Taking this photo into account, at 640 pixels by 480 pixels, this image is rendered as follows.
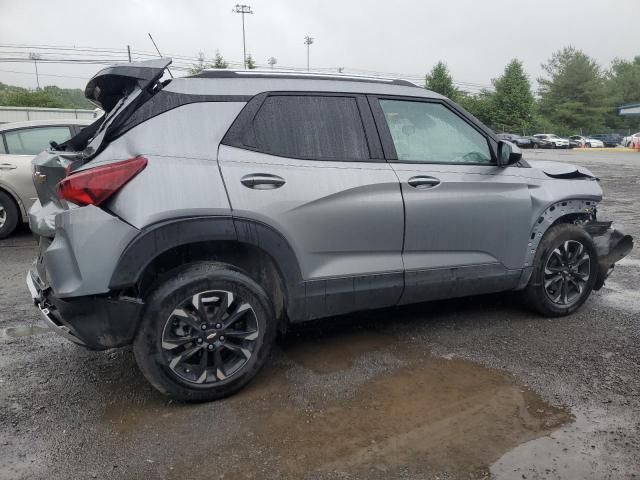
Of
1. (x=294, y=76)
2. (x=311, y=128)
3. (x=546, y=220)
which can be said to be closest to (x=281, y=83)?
(x=294, y=76)

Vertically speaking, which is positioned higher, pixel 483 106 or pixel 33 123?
pixel 33 123

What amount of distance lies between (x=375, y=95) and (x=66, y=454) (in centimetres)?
277

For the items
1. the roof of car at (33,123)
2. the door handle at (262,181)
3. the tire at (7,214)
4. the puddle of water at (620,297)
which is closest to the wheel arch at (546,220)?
the puddle of water at (620,297)

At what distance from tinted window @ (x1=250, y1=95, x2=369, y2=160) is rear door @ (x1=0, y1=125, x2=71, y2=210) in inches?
215

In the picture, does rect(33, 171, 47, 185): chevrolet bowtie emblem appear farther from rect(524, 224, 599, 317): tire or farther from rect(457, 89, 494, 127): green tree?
rect(457, 89, 494, 127): green tree

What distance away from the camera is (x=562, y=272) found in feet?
14.3

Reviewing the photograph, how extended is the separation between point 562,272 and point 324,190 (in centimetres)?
228

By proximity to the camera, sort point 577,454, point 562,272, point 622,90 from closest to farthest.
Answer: point 577,454 → point 562,272 → point 622,90

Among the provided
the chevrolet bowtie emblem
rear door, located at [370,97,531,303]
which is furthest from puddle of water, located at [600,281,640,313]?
the chevrolet bowtie emblem

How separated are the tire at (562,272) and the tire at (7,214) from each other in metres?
6.75

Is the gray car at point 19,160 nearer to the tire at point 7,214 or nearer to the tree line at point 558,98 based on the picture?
the tire at point 7,214

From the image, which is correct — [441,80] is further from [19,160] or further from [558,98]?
[19,160]

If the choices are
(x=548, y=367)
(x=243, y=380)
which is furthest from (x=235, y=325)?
(x=548, y=367)

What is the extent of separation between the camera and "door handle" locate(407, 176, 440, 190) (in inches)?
141
